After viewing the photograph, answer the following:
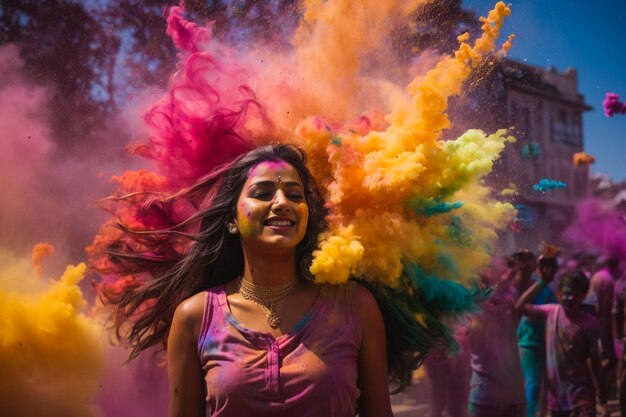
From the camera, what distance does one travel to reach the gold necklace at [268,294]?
2.64 metres

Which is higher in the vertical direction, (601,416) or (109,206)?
(109,206)

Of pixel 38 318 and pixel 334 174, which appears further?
pixel 38 318

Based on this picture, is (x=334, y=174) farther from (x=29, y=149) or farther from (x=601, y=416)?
(x=601, y=416)

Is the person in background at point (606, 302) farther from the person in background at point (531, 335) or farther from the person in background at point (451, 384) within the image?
the person in background at point (451, 384)

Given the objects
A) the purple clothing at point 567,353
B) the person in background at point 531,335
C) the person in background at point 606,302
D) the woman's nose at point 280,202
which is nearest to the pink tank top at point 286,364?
the woman's nose at point 280,202

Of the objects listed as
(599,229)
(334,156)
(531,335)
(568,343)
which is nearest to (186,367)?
(334,156)

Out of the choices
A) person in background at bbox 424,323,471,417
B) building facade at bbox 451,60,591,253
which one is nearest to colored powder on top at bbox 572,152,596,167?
building facade at bbox 451,60,591,253

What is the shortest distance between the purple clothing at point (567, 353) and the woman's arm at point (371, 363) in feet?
8.90

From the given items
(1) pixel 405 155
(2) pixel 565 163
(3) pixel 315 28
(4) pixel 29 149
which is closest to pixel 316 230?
(1) pixel 405 155

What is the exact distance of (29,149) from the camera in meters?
3.70

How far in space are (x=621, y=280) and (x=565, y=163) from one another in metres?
1.15

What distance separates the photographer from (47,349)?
11.0ft

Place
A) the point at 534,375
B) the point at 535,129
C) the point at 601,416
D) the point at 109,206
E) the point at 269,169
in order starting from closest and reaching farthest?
1. the point at 269,169
2. the point at 109,206
3. the point at 535,129
4. the point at 534,375
5. the point at 601,416

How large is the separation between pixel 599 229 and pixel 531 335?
1.15 meters
